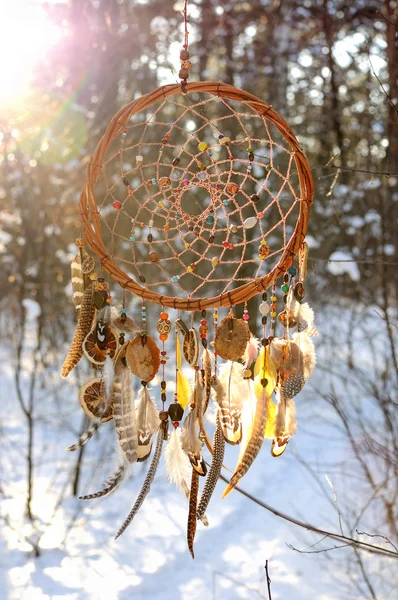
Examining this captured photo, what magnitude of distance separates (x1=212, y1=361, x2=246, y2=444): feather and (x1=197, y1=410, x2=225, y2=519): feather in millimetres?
18

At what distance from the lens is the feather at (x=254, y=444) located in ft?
4.24

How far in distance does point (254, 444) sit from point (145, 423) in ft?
0.93

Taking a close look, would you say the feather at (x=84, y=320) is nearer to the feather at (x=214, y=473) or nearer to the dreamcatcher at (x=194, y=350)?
the dreamcatcher at (x=194, y=350)

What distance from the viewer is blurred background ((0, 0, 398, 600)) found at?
A: 8.06 feet

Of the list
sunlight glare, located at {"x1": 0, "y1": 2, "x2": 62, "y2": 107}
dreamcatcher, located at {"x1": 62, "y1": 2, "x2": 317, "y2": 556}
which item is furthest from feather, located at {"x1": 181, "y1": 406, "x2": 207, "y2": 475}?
sunlight glare, located at {"x1": 0, "y1": 2, "x2": 62, "y2": 107}

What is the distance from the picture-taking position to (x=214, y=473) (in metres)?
1.38

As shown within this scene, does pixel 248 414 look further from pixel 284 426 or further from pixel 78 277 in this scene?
pixel 78 277

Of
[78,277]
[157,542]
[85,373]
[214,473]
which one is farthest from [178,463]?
[85,373]

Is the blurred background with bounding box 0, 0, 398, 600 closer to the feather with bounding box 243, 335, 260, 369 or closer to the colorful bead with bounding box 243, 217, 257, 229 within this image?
the colorful bead with bounding box 243, 217, 257, 229

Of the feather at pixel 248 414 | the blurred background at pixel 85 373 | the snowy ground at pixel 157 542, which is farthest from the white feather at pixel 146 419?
the snowy ground at pixel 157 542

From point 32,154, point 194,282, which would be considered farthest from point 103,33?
point 194,282

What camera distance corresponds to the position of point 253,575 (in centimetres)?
253

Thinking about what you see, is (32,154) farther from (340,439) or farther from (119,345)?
(340,439)

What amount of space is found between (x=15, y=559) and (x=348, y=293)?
472 centimetres
